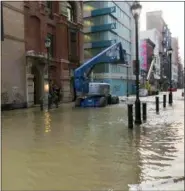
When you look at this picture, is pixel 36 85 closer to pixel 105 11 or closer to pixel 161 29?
pixel 105 11

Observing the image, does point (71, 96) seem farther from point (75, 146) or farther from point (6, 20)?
point (75, 146)

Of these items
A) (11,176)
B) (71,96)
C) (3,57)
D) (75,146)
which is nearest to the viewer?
(11,176)

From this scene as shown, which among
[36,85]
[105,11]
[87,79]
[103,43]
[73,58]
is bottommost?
[36,85]

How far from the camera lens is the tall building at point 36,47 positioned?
85.9 ft

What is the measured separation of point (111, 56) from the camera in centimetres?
2683

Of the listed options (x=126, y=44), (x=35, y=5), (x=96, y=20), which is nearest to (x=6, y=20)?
(x=35, y=5)

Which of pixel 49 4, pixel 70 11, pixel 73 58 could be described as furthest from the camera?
pixel 70 11

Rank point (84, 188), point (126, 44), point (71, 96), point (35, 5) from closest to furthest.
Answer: point (84, 188)
point (35, 5)
point (71, 96)
point (126, 44)

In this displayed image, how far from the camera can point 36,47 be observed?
30.5 meters

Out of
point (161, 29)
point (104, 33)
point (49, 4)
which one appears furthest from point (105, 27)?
point (161, 29)

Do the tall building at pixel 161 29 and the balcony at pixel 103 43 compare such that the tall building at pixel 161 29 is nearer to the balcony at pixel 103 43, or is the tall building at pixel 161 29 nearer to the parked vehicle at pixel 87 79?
the balcony at pixel 103 43

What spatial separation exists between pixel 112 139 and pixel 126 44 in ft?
208

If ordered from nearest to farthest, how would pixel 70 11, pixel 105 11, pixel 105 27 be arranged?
1. pixel 70 11
2. pixel 105 11
3. pixel 105 27

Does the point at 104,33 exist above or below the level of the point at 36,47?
above
